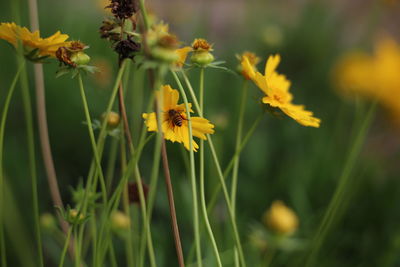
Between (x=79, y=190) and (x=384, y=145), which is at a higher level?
(x=79, y=190)

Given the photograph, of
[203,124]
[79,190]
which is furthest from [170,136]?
[79,190]

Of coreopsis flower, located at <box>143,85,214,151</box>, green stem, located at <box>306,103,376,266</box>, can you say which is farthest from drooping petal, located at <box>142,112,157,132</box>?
green stem, located at <box>306,103,376,266</box>

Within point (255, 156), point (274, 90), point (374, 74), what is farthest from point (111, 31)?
point (374, 74)

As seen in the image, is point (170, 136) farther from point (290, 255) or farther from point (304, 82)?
point (304, 82)

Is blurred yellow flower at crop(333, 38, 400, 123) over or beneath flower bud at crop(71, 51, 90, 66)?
beneath

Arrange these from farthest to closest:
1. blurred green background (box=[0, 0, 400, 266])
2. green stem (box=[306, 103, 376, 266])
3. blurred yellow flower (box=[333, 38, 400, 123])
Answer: blurred yellow flower (box=[333, 38, 400, 123]) < blurred green background (box=[0, 0, 400, 266]) < green stem (box=[306, 103, 376, 266])

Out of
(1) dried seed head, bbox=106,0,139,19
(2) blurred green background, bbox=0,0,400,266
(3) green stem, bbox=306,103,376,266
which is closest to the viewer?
(1) dried seed head, bbox=106,0,139,19

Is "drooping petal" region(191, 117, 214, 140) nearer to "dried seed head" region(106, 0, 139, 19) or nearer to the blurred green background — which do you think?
"dried seed head" region(106, 0, 139, 19)

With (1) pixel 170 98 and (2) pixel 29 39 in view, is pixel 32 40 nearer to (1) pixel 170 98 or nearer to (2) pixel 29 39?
(2) pixel 29 39

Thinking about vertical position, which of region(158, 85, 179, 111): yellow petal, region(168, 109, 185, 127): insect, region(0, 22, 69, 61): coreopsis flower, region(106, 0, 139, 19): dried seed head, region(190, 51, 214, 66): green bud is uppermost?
region(106, 0, 139, 19): dried seed head
